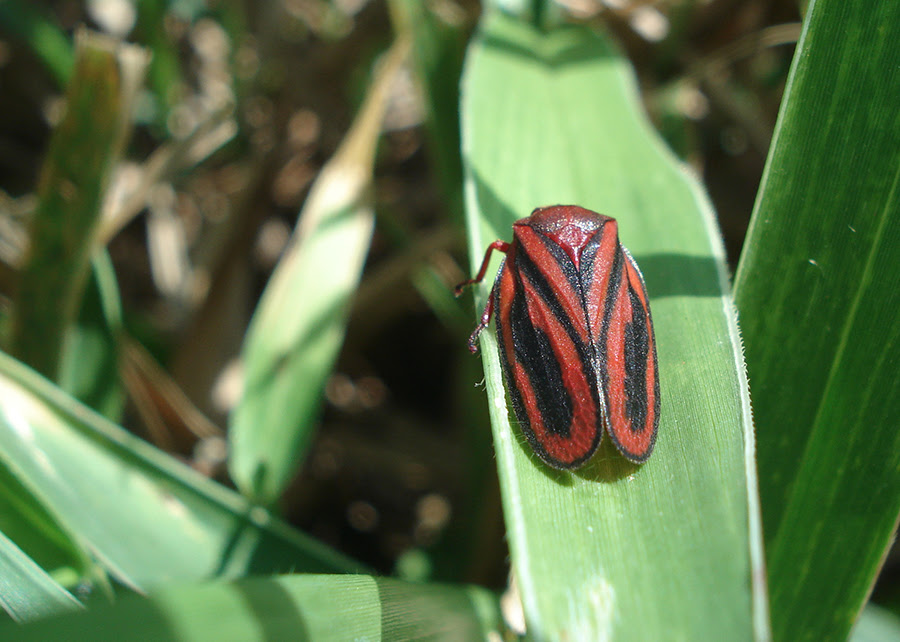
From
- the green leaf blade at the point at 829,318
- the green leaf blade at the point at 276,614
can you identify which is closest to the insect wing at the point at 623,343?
the green leaf blade at the point at 829,318

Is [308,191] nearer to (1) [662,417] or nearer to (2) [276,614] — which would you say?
(1) [662,417]

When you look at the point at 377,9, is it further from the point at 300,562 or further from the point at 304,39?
the point at 300,562

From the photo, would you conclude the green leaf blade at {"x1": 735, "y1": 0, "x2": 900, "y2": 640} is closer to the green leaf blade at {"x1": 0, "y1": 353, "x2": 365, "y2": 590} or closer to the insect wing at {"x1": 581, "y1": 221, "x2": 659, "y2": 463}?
the insect wing at {"x1": 581, "y1": 221, "x2": 659, "y2": 463}

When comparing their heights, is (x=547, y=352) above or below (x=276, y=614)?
above

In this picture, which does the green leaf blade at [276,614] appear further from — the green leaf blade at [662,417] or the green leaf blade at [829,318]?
the green leaf blade at [829,318]

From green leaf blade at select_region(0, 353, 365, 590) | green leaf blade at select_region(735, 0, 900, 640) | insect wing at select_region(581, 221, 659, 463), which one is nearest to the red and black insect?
insect wing at select_region(581, 221, 659, 463)

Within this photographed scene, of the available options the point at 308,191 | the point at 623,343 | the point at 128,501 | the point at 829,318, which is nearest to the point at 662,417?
the point at 623,343

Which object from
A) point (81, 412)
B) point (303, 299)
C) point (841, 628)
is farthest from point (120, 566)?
point (841, 628)
